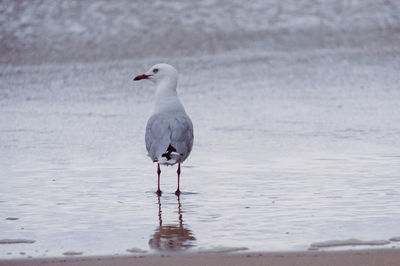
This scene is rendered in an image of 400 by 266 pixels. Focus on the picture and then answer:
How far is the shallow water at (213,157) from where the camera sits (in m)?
4.75

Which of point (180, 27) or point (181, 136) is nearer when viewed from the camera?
point (181, 136)

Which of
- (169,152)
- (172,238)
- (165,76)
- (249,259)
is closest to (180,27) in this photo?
(165,76)

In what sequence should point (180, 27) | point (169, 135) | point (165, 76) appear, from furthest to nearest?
1. point (180, 27)
2. point (165, 76)
3. point (169, 135)

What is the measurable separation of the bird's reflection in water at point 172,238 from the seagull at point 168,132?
3.47 ft

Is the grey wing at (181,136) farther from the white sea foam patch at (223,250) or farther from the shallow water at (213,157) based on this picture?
the white sea foam patch at (223,250)

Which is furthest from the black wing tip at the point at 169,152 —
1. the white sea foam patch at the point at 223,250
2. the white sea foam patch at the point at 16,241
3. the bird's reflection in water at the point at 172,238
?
the white sea foam patch at the point at 223,250

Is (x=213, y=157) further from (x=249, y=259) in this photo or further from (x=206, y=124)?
(x=249, y=259)

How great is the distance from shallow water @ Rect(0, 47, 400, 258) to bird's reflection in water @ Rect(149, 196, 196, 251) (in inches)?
0.4

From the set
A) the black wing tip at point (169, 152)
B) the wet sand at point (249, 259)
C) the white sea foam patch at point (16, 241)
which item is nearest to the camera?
the wet sand at point (249, 259)

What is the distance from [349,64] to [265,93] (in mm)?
2497

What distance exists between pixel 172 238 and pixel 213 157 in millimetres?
2780

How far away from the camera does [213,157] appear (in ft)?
24.1

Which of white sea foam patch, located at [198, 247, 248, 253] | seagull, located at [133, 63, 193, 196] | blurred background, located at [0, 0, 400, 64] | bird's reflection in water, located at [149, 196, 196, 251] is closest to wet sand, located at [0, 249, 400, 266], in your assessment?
white sea foam patch, located at [198, 247, 248, 253]

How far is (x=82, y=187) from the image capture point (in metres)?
6.07
